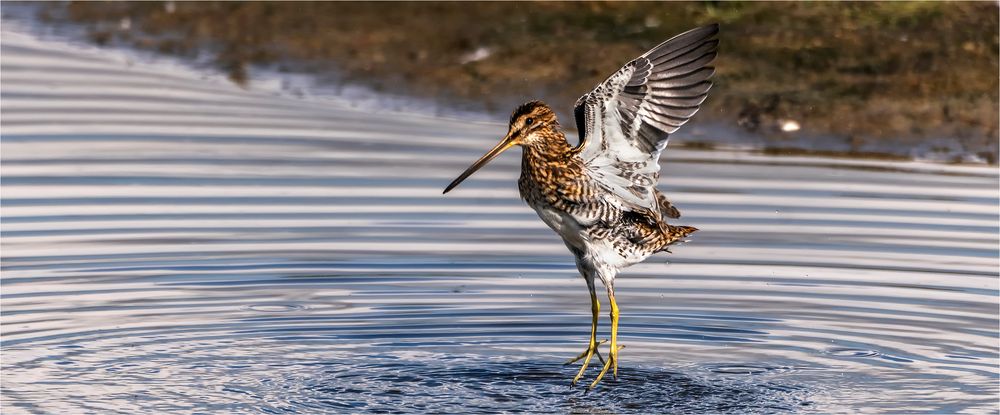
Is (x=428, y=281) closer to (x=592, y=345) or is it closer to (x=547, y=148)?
(x=592, y=345)

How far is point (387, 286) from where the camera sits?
995 centimetres

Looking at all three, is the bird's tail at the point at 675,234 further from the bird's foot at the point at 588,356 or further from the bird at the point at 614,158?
the bird's foot at the point at 588,356

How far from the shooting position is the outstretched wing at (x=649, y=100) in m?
8.22

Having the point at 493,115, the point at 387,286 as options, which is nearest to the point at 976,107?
the point at 493,115

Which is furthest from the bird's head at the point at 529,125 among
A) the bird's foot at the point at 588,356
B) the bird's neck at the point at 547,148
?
the bird's foot at the point at 588,356

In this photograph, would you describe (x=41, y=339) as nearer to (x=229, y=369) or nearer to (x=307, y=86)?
(x=229, y=369)

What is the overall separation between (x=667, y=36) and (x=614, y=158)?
24.2ft

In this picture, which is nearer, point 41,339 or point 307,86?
point 41,339

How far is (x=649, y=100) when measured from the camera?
831cm

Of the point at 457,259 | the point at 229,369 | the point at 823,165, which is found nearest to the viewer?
the point at 229,369

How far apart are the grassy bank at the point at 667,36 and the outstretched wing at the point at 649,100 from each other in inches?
223

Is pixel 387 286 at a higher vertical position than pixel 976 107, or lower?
lower

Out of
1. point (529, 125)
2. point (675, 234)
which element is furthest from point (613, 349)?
point (529, 125)

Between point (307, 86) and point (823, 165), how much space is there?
480 cm
